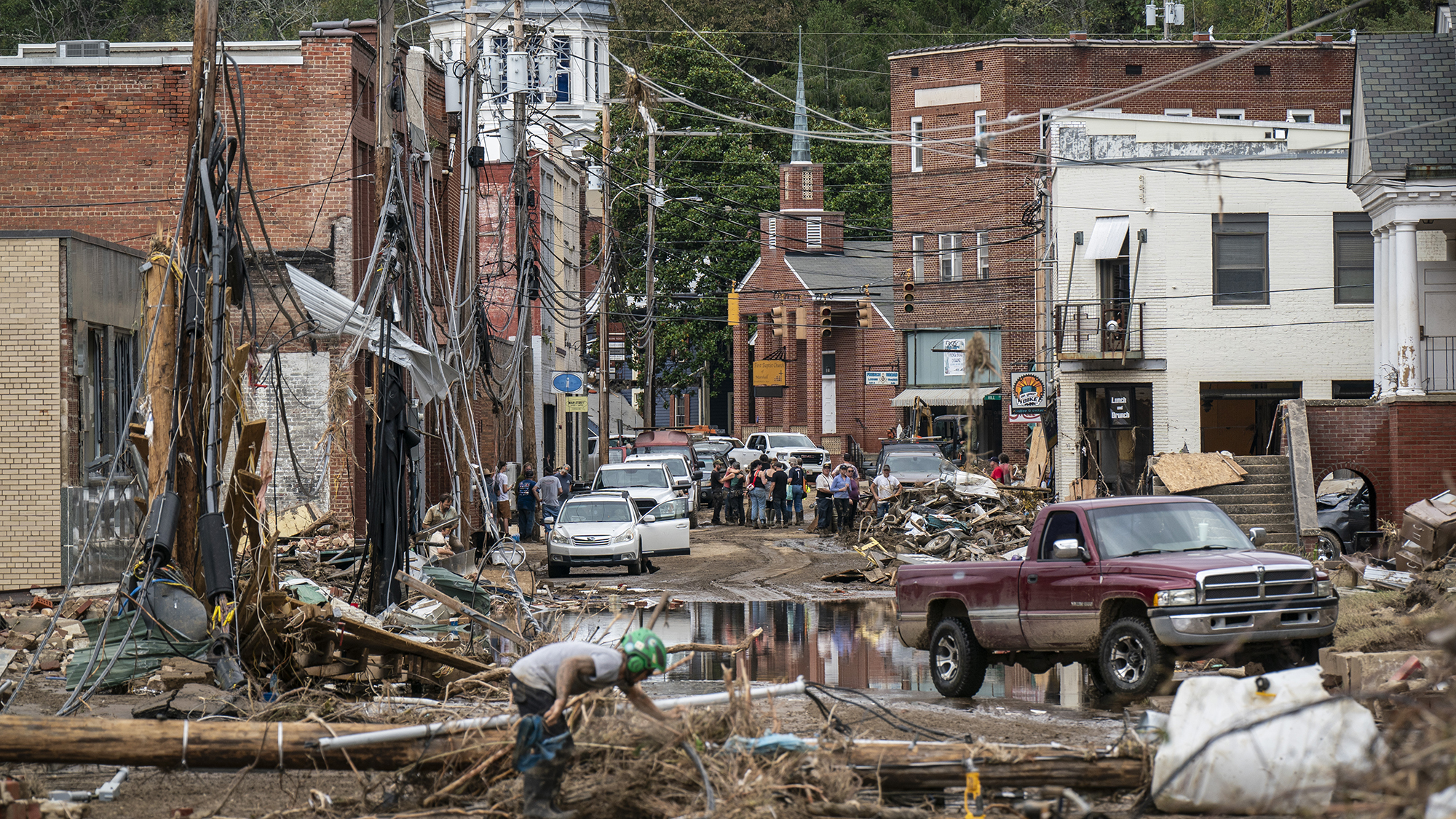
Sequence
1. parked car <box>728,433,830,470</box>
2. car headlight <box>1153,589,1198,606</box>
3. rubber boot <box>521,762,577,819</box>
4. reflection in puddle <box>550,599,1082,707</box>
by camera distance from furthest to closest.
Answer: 1. parked car <box>728,433,830,470</box>
2. reflection in puddle <box>550,599,1082,707</box>
3. car headlight <box>1153,589,1198,606</box>
4. rubber boot <box>521,762,577,819</box>

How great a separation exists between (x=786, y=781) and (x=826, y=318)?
3718 centimetres

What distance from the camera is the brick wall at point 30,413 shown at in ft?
66.8

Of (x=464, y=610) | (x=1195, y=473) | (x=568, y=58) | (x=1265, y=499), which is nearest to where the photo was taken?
(x=464, y=610)

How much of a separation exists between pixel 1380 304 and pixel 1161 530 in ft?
52.9

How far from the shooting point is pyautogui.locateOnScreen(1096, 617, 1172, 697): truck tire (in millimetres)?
13398

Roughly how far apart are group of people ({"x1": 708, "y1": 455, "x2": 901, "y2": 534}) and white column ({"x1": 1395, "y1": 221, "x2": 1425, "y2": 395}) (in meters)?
11.5

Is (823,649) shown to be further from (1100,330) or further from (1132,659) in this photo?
(1100,330)

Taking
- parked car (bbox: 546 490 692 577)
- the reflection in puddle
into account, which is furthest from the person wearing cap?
parked car (bbox: 546 490 692 577)

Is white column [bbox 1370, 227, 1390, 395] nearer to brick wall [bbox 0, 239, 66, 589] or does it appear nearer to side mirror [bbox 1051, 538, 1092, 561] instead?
side mirror [bbox 1051, 538, 1092, 561]

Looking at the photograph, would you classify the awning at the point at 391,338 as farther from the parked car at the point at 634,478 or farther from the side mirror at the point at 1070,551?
the parked car at the point at 634,478

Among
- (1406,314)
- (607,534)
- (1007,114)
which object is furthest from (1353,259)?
(607,534)

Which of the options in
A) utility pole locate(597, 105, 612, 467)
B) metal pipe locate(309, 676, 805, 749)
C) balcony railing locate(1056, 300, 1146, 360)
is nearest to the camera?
metal pipe locate(309, 676, 805, 749)

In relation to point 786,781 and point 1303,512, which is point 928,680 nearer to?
point 786,781

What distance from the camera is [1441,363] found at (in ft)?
92.1
